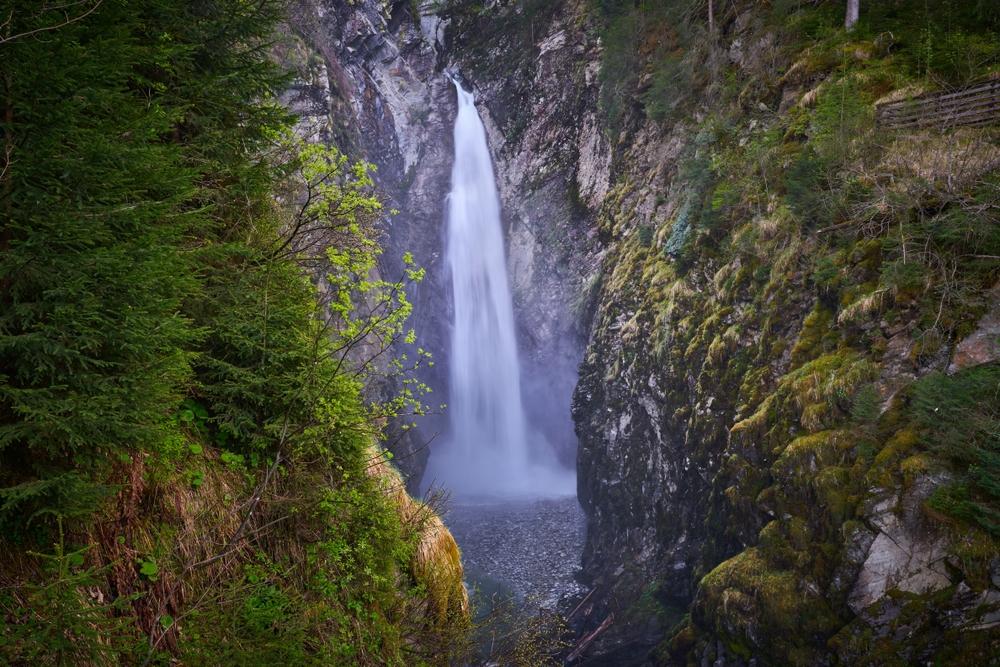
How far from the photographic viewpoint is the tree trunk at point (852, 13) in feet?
40.5

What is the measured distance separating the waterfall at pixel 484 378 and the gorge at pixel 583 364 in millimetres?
5984

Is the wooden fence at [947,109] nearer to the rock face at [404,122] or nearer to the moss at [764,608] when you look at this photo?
the moss at [764,608]

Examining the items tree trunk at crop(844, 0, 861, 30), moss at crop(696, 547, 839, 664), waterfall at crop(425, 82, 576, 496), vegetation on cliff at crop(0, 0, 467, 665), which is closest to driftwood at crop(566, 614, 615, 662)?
moss at crop(696, 547, 839, 664)

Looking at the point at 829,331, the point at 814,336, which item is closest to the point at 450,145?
the point at 814,336

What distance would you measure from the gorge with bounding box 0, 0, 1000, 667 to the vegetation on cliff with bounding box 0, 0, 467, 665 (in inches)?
1.0

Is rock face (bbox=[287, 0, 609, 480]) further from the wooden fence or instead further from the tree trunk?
the wooden fence

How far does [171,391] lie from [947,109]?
12713mm

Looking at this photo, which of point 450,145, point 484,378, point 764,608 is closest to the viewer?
point 764,608

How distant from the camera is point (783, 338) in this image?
10.3 metres

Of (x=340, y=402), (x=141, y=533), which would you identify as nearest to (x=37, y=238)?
(x=141, y=533)

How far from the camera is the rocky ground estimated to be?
15.7 meters

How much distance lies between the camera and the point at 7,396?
8.02ft

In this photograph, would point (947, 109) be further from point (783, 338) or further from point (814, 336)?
point (783, 338)

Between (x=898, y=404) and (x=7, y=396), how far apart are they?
9729 millimetres
